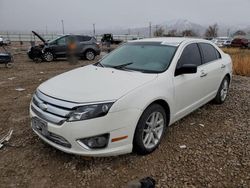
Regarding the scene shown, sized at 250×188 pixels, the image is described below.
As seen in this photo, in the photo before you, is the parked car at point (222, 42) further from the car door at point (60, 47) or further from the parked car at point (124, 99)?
the parked car at point (124, 99)

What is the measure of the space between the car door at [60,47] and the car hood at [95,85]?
9.98 m

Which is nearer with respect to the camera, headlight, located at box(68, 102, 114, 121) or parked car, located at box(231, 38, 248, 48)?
headlight, located at box(68, 102, 114, 121)

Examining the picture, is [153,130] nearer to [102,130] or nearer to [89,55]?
[102,130]

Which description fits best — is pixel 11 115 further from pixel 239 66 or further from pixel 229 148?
pixel 239 66

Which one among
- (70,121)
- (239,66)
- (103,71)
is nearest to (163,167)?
(70,121)

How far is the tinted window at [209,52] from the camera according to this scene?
439cm

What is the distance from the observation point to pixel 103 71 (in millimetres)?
3561

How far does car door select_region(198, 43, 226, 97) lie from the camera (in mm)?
4241

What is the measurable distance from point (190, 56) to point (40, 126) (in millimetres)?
2559

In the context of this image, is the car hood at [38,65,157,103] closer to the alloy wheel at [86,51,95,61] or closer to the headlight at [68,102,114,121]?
the headlight at [68,102,114,121]

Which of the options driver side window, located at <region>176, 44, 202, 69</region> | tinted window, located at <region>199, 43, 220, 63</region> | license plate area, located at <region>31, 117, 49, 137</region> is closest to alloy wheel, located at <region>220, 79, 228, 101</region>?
tinted window, located at <region>199, 43, 220, 63</region>

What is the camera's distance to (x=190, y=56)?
3945 millimetres

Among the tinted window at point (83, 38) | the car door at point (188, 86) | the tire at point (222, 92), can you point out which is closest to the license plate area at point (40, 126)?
the car door at point (188, 86)

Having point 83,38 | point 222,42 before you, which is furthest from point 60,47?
point 222,42
